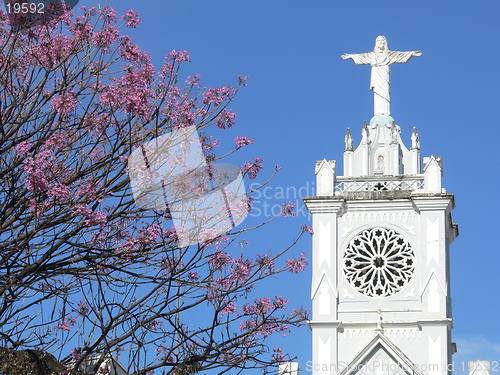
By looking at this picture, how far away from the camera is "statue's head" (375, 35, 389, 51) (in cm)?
5140

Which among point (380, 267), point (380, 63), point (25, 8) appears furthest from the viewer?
point (380, 63)

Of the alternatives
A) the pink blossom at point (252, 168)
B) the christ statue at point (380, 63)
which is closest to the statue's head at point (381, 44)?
the christ statue at point (380, 63)

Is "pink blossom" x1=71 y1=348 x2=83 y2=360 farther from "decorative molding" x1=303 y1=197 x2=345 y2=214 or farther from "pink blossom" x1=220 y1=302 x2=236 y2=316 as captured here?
"decorative molding" x1=303 y1=197 x2=345 y2=214

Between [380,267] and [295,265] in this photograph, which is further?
[380,267]

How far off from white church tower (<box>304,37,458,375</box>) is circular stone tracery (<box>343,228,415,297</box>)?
0.12 ft

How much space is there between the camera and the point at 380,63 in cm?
5122

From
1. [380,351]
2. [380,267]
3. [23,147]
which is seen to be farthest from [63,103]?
[380,267]

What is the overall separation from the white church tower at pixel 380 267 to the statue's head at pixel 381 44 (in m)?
4.94

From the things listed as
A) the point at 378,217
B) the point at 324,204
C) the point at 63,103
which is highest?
the point at 324,204

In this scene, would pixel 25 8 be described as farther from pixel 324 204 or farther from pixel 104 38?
pixel 324 204

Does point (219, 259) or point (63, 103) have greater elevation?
point (63, 103)

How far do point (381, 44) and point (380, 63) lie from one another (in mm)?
833

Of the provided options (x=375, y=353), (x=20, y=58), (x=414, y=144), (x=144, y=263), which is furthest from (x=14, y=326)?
(x=414, y=144)

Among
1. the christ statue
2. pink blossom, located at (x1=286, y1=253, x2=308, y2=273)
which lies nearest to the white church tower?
the christ statue
